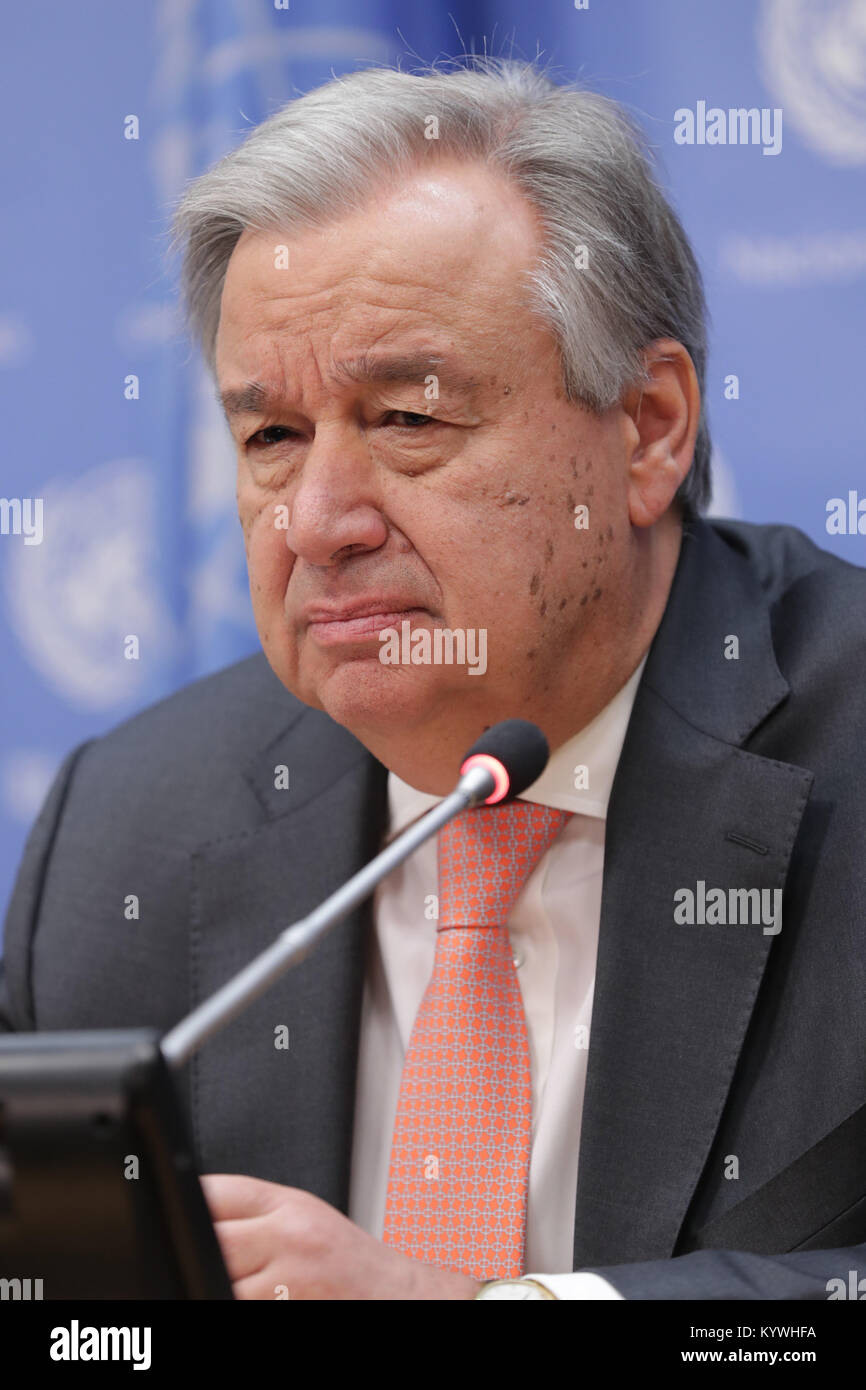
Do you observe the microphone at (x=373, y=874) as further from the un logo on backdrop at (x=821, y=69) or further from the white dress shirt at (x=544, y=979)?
the un logo on backdrop at (x=821, y=69)

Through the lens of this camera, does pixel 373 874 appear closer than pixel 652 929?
Yes

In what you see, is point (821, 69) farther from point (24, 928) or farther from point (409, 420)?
point (24, 928)

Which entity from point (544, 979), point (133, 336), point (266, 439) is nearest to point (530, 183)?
point (266, 439)

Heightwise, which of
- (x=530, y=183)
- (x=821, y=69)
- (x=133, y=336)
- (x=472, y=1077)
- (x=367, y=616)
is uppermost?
(x=821, y=69)

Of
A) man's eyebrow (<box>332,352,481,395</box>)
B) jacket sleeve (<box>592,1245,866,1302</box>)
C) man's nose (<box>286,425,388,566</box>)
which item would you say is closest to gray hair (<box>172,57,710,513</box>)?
man's eyebrow (<box>332,352,481,395</box>)

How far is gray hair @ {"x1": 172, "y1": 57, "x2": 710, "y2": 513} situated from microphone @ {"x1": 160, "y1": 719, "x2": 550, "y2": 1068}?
0.48m

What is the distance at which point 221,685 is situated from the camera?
5.91 feet

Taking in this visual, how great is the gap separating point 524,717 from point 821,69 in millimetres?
1018

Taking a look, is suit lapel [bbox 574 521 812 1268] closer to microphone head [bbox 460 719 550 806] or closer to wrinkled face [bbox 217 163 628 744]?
wrinkled face [bbox 217 163 628 744]

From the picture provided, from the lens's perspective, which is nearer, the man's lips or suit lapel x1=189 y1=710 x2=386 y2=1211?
the man's lips

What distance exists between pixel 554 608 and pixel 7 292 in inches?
45.5

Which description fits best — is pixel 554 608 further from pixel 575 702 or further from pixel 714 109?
pixel 714 109

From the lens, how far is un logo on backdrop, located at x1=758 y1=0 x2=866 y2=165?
1.85 meters

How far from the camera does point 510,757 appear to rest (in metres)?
1.01
